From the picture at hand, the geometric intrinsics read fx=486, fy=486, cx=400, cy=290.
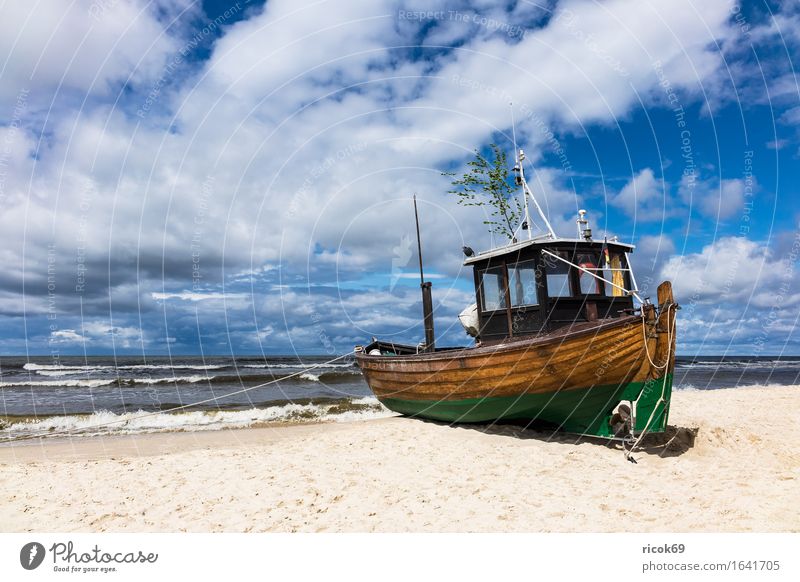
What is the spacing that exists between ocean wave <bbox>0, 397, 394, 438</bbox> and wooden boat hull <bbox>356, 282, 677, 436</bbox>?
7.94 metres

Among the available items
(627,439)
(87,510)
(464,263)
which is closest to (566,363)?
(627,439)

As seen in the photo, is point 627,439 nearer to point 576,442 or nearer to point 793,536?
point 576,442

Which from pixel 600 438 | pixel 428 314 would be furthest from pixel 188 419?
pixel 600 438

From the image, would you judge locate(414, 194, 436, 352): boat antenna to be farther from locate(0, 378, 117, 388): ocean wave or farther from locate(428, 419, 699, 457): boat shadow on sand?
locate(0, 378, 117, 388): ocean wave

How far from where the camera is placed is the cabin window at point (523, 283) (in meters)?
10.0

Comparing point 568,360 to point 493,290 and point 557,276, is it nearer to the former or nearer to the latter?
point 557,276

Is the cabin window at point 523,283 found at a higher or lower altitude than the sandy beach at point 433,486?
higher

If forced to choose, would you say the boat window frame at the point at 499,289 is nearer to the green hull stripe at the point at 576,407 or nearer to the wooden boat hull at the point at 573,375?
the wooden boat hull at the point at 573,375

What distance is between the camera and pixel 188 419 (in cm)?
1758

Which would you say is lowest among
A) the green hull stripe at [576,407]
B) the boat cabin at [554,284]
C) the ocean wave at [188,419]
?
the ocean wave at [188,419]

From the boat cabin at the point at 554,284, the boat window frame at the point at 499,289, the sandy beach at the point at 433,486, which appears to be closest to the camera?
the sandy beach at the point at 433,486

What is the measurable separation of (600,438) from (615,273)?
3468mm

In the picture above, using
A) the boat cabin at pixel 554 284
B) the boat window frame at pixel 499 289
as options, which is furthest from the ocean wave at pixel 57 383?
the boat cabin at pixel 554 284

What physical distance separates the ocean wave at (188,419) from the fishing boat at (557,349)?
23.7 ft
